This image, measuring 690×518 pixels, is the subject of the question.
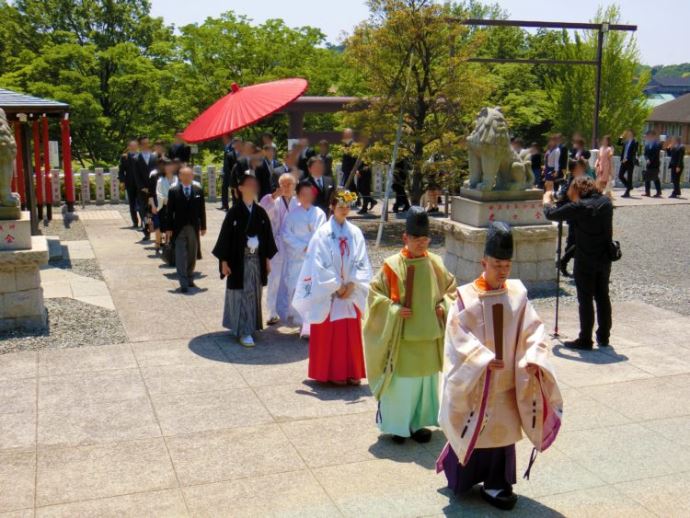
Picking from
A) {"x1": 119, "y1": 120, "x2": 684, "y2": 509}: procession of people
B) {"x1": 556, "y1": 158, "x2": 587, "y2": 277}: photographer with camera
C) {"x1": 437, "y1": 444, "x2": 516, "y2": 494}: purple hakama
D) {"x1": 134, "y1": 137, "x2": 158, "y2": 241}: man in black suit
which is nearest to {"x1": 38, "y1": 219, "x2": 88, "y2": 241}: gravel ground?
{"x1": 134, "y1": 137, "x2": 158, "y2": 241}: man in black suit

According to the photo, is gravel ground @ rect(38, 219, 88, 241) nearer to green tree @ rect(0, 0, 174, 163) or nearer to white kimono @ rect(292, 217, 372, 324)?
green tree @ rect(0, 0, 174, 163)

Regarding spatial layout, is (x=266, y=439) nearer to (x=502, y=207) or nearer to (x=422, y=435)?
(x=422, y=435)

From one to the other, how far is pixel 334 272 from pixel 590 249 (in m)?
2.64

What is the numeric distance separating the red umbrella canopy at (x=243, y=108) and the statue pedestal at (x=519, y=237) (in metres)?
2.84

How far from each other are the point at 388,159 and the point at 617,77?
26.3m

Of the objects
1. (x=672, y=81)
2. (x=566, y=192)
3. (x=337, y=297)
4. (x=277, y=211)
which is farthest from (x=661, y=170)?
(x=672, y=81)

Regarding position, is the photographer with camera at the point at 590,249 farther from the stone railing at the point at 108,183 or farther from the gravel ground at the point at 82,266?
the stone railing at the point at 108,183

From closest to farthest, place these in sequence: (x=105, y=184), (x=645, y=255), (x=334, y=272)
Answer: (x=334, y=272) → (x=645, y=255) → (x=105, y=184)

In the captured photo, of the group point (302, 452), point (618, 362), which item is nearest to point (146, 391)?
point (302, 452)

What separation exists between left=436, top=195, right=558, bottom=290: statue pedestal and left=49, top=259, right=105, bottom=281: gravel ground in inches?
194

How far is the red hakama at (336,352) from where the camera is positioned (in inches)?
258

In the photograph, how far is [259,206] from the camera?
25.8 ft

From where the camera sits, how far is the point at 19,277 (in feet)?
26.0

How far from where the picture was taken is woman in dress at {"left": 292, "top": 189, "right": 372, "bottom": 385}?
6.50 m
